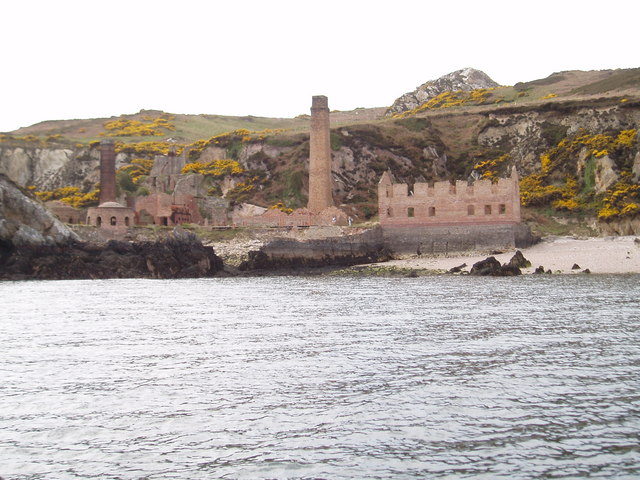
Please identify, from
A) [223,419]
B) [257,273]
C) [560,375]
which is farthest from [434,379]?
[257,273]

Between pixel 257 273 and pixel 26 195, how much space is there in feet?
68.3

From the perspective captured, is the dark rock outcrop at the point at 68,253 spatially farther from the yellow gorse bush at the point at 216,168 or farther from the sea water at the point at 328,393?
the yellow gorse bush at the point at 216,168

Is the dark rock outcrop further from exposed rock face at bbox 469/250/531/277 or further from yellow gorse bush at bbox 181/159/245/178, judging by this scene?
yellow gorse bush at bbox 181/159/245/178

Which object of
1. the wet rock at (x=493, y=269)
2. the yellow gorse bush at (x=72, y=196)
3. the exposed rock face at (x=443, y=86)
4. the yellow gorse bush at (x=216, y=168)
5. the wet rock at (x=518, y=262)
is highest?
the exposed rock face at (x=443, y=86)

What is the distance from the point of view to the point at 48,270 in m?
55.4

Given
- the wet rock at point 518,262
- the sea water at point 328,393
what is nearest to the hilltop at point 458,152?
the wet rock at point 518,262

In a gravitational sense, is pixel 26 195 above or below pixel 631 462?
above

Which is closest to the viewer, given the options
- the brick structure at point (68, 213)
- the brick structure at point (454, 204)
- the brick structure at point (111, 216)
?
the brick structure at point (454, 204)

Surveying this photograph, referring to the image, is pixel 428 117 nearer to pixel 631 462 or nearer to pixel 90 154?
pixel 90 154

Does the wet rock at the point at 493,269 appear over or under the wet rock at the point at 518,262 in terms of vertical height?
under

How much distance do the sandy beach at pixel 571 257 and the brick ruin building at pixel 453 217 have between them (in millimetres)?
2018

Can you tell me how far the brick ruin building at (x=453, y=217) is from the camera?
59.4m

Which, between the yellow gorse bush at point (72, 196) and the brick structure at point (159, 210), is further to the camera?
the yellow gorse bush at point (72, 196)

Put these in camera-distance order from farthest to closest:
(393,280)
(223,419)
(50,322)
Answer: (393,280) → (50,322) → (223,419)
